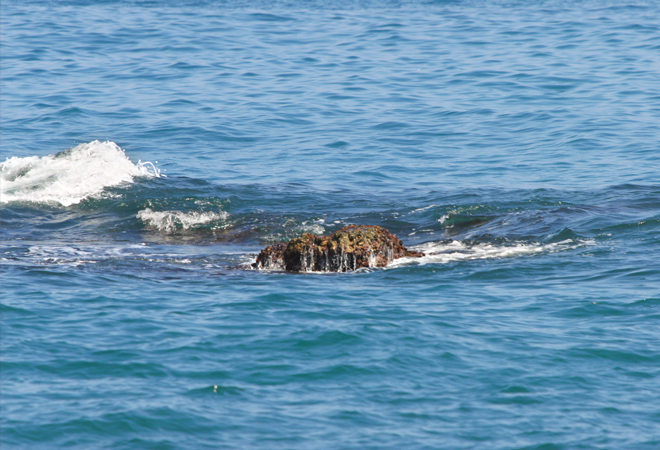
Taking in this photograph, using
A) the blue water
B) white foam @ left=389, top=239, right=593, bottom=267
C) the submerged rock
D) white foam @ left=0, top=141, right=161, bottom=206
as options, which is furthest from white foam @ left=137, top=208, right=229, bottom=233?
white foam @ left=389, top=239, right=593, bottom=267

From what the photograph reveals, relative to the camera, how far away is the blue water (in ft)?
24.8

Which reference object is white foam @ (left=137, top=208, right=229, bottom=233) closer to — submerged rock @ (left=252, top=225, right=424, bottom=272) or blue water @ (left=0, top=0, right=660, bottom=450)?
blue water @ (left=0, top=0, right=660, bottom=450)

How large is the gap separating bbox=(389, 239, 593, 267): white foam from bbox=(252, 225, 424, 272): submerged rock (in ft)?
1.25

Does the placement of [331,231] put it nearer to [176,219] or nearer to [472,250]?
[472,250]

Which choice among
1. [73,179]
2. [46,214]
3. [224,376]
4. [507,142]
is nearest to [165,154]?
[73,179]

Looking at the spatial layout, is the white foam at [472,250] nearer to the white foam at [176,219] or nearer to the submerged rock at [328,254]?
the submerged rock at [328,254]

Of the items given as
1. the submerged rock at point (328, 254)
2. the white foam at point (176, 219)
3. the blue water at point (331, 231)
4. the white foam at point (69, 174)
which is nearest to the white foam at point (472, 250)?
the blue water at point (331, 231)

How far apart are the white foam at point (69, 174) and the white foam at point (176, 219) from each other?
2182 millimetres

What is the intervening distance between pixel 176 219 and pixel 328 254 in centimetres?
439

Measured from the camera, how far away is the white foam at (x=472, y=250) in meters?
12.4

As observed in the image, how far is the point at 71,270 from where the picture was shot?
1166 cm

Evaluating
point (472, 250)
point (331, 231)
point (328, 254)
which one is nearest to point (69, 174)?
point (331, 231)

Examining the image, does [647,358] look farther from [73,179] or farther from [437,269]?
[73,179]

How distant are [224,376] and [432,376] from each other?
2.19 m
